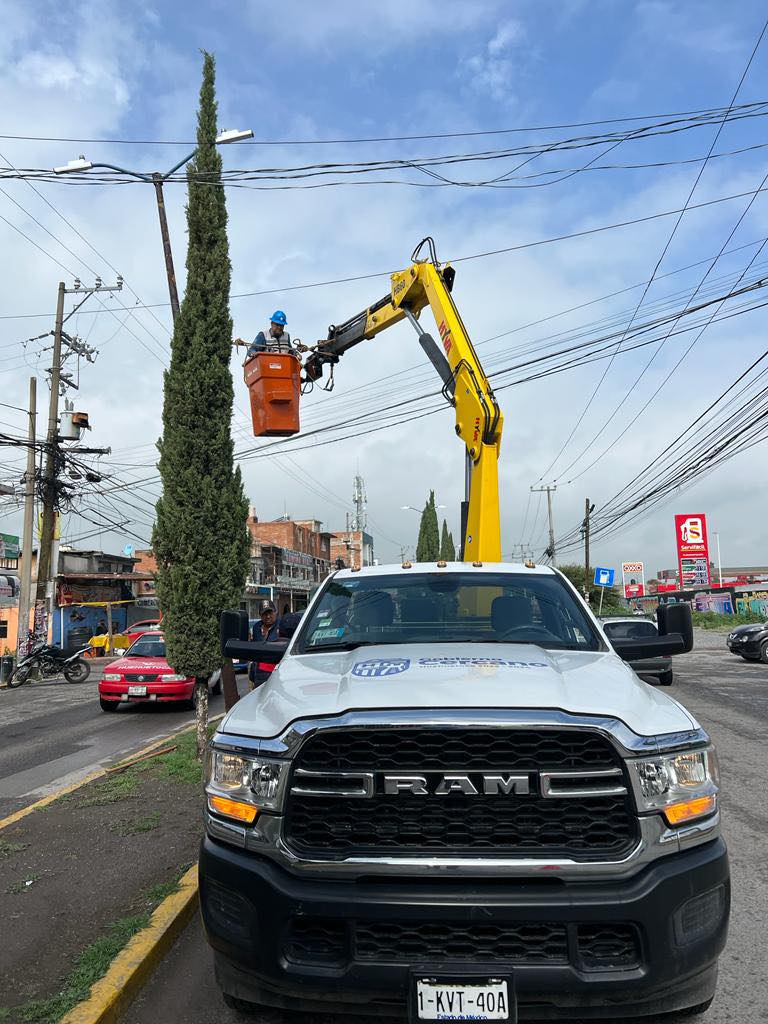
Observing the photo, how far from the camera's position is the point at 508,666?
332 centimetres

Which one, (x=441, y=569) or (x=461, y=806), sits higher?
(x=441, y=569)

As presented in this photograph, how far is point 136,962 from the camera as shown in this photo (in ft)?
11.7

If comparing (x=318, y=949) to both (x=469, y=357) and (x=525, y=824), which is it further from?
(x=469, y=357)

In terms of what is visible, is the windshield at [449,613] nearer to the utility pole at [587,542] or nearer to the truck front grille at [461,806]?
the truck front grille at [461,806]

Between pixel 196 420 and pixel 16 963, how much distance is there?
20.1 feet

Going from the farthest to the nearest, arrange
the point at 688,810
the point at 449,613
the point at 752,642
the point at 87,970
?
1. the point at 752,642
2. the point at 449,613
3. the point at 87,970
4. the point at 688,810

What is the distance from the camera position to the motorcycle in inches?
872

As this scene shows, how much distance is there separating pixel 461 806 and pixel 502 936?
41cm

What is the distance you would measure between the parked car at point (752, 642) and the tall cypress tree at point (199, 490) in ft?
62.4

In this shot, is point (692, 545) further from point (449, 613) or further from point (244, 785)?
point (244, 785)

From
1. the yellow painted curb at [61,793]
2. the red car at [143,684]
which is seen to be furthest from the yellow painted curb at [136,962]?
the red car at [143,684]

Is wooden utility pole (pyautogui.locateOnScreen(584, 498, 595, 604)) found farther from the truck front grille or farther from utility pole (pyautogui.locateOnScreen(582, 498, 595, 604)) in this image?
the truck front grille

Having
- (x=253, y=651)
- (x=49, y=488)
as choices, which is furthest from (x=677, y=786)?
(x=49, y=488)

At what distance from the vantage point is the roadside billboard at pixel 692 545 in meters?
48.8
